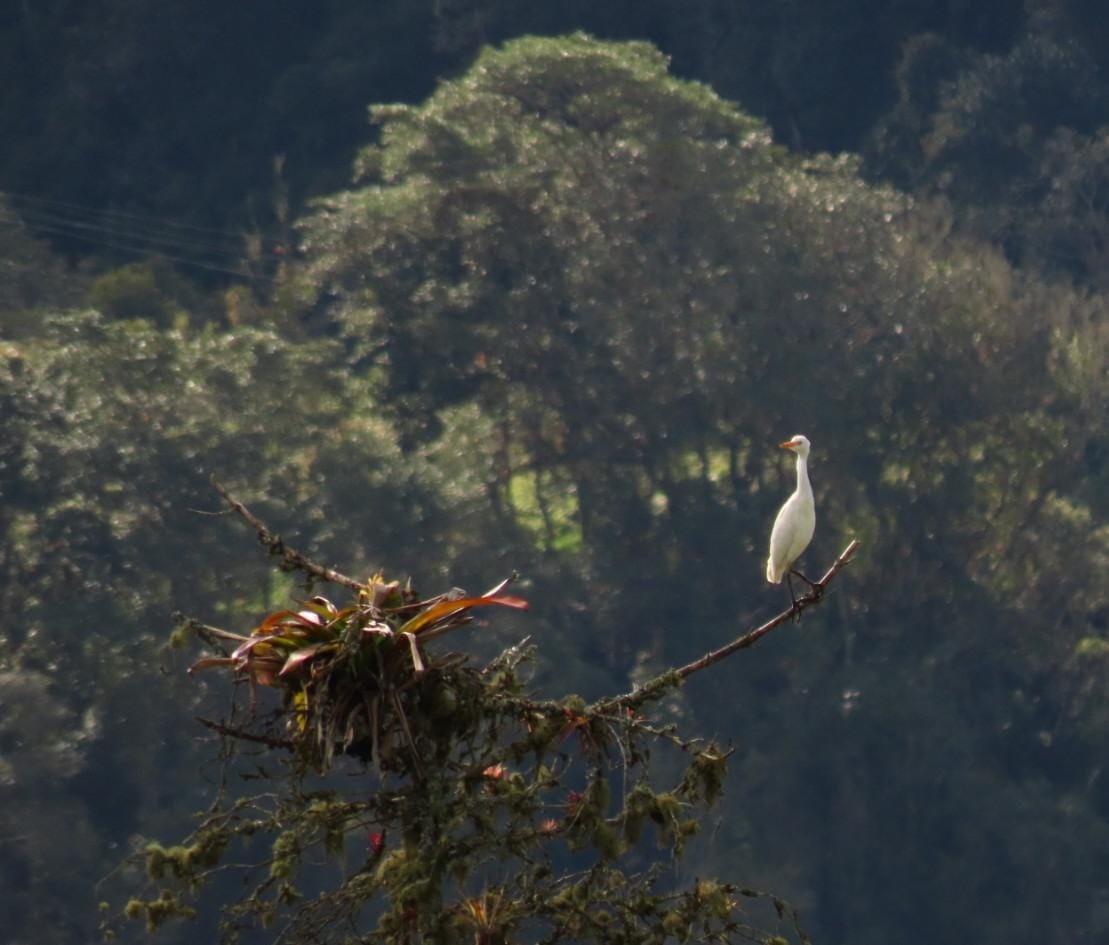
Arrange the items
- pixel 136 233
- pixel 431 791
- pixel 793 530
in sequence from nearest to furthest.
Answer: pixel 431 791 < pixel 793 530 < pixel 136 233

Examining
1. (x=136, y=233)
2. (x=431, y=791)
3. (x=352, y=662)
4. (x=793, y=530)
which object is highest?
(x=352, y=662)

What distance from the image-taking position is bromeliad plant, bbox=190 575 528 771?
5844 millimetres

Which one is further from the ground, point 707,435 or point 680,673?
point 680,673

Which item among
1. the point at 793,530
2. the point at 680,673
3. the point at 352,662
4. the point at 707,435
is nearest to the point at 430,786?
the point at 352,662

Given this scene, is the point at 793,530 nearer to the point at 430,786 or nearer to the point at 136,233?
the point at 430,786

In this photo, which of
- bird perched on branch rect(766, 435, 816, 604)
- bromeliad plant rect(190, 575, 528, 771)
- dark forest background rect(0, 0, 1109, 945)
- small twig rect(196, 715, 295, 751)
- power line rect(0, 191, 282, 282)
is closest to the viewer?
small twig rect(196, 715, 295, 751)

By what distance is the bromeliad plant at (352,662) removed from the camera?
5.84 m

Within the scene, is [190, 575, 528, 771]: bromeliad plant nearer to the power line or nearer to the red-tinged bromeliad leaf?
the red-tinged bromeliad leaf

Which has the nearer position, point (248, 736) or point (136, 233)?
point (248, 736)

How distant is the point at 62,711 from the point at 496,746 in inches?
727

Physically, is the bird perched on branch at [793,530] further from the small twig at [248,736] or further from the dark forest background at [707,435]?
the dark forest background at [707,435]

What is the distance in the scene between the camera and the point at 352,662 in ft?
19.3

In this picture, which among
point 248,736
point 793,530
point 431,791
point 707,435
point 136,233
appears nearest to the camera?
point 248,736

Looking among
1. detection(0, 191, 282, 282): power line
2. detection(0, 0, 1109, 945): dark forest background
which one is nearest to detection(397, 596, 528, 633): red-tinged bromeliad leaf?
detection(0, 0, 1109, 945): dark forest background
